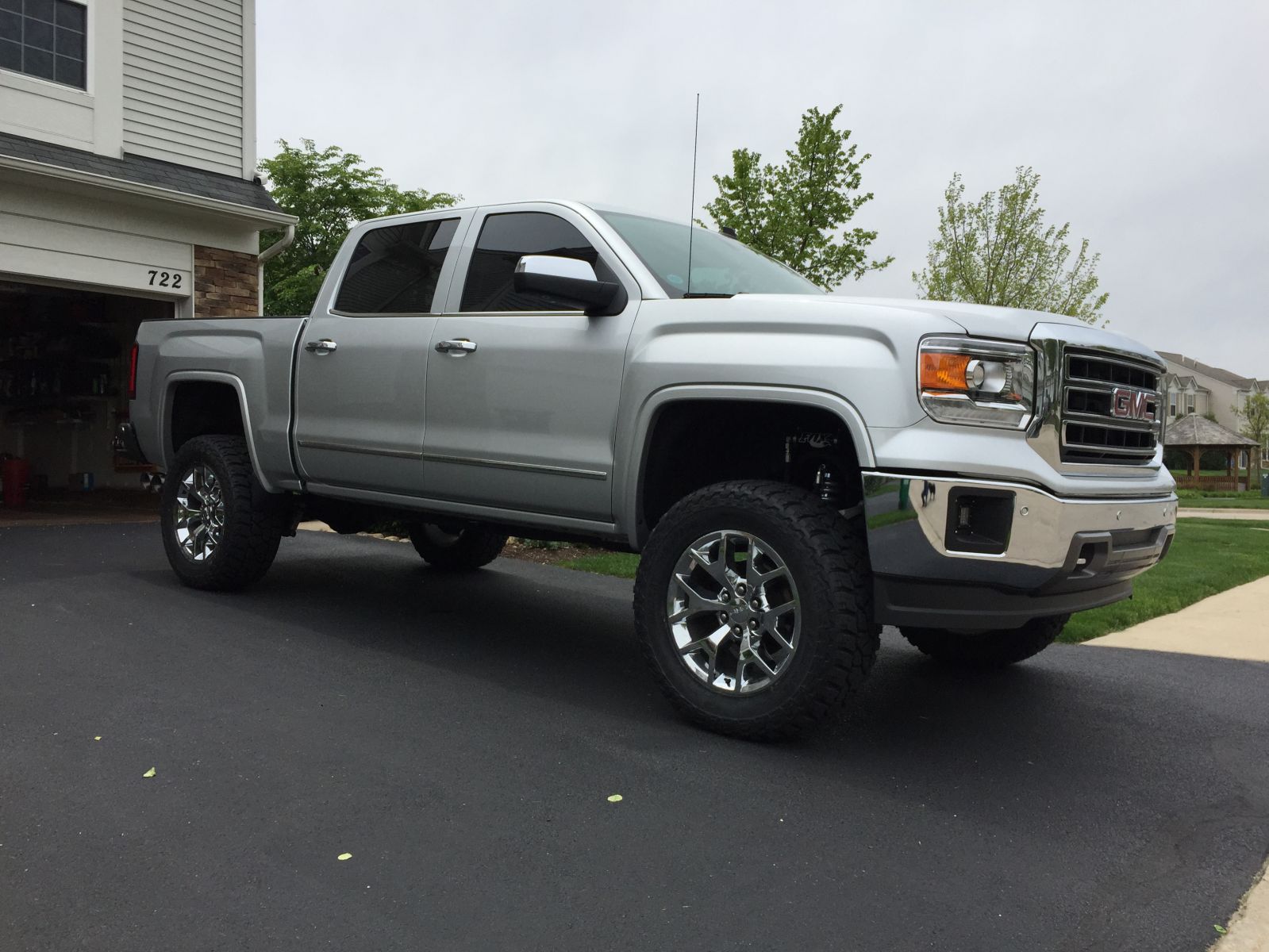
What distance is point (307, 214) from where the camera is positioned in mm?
43062

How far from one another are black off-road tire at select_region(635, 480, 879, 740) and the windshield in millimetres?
1054

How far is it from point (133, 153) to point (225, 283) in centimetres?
167

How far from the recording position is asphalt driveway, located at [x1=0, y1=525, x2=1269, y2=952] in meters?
2.63

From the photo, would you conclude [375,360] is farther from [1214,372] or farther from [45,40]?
[1214,372]

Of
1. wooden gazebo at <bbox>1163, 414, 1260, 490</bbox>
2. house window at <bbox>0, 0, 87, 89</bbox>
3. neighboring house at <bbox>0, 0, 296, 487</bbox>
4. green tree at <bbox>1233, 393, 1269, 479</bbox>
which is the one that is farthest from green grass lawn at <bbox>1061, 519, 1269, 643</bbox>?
green tree at <bbox>1233, 393, 1269, 479</bbox>

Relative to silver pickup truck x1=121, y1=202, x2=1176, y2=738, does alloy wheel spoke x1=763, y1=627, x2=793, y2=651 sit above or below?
below

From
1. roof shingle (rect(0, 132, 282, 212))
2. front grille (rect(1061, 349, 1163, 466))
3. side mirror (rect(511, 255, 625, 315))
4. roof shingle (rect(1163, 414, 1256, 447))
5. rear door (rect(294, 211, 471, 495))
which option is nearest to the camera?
front grille (rect(1061, 349, 1163, 466))

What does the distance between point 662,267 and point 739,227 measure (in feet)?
42.4

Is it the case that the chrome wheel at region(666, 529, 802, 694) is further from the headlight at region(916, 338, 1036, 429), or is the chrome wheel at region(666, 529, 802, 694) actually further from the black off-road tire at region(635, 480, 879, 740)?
the headlight at region(916, 338, 1036, 429)

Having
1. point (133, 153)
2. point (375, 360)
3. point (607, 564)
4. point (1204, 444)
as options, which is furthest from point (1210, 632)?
point (1204, 444)

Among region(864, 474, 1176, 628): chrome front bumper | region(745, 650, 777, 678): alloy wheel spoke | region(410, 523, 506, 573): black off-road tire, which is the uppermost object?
region(864, 474, 1176, 628): chrome front bumper

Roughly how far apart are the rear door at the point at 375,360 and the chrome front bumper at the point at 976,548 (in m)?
2.51

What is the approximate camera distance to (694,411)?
4.29 m

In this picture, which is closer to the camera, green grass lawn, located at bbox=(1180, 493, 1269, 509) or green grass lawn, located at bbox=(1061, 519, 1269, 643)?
green grass lawn, located at bbox=(1061, 519, 1269, 643)
